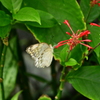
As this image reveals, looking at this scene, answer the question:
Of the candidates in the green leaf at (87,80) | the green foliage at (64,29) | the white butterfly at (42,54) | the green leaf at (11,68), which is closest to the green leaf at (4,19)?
the green foliage at (64,29)

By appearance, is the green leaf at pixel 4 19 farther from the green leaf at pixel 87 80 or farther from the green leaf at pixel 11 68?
the green leaf at pixel 11 68

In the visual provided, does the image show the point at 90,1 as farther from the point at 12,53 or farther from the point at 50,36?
the point at 12,53

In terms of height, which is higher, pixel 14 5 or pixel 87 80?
pixel 14 5

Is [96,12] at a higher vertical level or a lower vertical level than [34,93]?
higher

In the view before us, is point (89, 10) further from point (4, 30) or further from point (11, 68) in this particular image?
point (11, 68)

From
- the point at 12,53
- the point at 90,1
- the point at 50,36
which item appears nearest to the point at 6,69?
the point at 12,53

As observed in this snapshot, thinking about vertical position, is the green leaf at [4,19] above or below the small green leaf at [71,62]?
above

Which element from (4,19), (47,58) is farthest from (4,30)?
(47,58)
